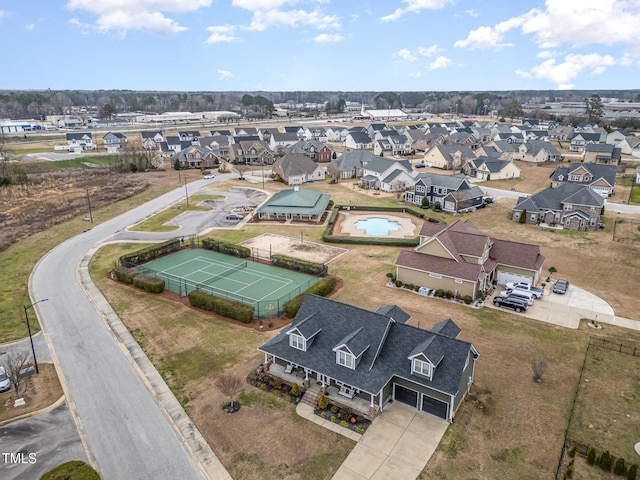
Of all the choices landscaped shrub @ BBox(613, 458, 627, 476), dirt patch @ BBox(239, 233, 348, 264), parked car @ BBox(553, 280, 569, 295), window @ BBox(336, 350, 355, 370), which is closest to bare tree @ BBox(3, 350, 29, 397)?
window @ BBox(336, 350, 355, 370)

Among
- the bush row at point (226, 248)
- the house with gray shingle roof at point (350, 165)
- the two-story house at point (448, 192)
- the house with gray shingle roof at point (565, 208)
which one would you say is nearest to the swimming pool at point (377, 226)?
the two-story house at point (448, 192)

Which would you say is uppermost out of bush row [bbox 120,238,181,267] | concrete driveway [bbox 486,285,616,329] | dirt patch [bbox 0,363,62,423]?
bush row [bbox 120,238,181,267]

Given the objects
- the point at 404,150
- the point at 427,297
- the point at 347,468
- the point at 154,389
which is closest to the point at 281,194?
the point at 427,297

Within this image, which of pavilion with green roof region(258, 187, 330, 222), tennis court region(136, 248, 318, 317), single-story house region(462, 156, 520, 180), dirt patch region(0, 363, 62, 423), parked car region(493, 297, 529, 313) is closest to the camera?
dirt patch region(0, 363, 62, 423)

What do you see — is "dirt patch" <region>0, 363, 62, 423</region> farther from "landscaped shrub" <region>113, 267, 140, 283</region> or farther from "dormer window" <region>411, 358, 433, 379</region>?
"dormer window" <region>411, 358, 433, 379</region>

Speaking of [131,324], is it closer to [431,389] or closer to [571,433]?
[431,389]

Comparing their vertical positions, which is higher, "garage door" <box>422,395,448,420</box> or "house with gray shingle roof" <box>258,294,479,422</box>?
"house with gray shingle roof" <box>258,294,479,422</box>
